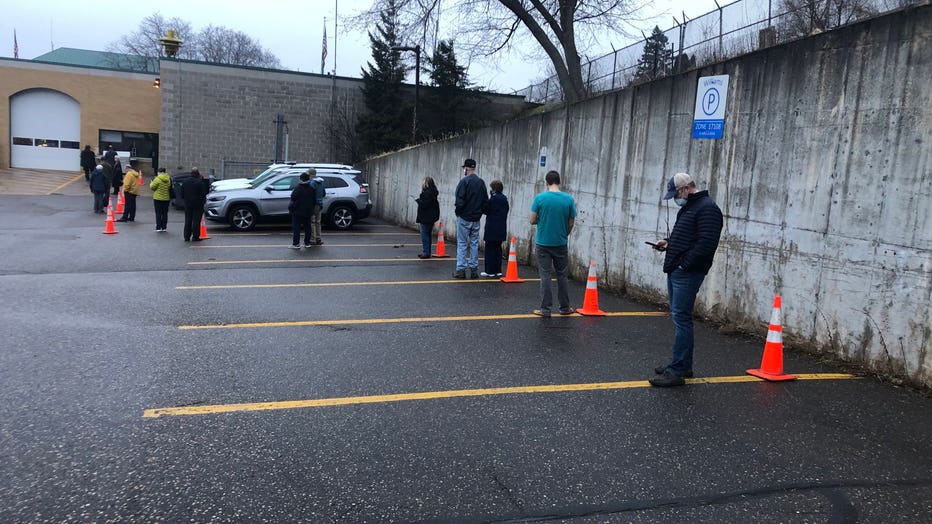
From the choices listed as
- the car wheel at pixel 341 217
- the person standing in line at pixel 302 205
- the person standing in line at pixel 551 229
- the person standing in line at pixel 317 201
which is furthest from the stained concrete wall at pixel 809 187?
the car wheel at pixel 341 217

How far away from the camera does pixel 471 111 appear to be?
3628 cm

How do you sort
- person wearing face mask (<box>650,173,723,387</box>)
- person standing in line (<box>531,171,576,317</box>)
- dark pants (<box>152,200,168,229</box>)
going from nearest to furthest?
person wearing face mask (<box>650,173,723,387</box>), person standing in line (<box>531,171,576,317</box>), dark pants (<box>152,200,168,229</box>)

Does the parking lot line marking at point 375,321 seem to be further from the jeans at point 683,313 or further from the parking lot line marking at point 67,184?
the parking lot line marking at point 67,184

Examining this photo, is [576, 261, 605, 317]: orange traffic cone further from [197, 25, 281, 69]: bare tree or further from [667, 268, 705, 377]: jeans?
[197, 25, 281, 69]: bare tree

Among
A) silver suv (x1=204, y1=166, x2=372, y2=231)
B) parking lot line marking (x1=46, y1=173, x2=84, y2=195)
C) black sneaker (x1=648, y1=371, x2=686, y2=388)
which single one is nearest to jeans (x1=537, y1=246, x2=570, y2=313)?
black sneaker (x1=648, y1=371, x2=686, y2=388)

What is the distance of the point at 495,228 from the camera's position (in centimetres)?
1091

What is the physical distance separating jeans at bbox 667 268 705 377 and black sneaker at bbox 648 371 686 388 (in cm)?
5

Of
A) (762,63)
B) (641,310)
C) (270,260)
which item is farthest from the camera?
(270,260)

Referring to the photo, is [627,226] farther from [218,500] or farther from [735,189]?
A: [218,500]

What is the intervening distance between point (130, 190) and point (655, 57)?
14.2 metres

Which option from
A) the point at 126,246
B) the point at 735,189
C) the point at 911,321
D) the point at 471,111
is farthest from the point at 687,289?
the point at 471,111

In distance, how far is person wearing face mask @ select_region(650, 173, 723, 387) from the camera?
5449 millimetres

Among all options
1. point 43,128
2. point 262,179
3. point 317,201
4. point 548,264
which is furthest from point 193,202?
point 43,128

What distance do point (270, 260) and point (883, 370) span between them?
1005 centimetres
